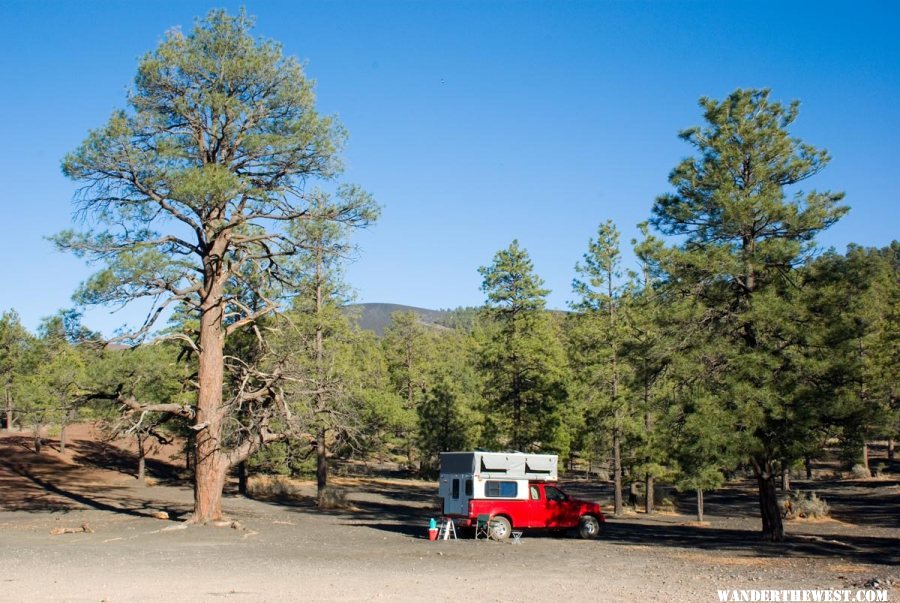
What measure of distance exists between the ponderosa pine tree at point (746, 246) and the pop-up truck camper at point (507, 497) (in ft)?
19.6

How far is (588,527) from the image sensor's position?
79.9 feet

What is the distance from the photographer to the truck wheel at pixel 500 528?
2299 centimetres

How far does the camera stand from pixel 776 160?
867 inches

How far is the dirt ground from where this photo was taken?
41.7 feet

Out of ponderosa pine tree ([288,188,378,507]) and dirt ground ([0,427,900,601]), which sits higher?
ponderosa pine tree ([288,188,378,507])

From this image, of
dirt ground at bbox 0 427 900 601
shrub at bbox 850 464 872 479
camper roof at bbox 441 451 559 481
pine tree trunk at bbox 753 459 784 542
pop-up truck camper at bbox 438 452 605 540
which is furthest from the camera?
shrub at bbox 850 464 872 479

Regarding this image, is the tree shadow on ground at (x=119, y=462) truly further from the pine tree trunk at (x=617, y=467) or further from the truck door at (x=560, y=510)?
the truck door at (x=560, y=510)

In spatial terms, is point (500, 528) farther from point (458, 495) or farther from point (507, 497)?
point (458, 495)

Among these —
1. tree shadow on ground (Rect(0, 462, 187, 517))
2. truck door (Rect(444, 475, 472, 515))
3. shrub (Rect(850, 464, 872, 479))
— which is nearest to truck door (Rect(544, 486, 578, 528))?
truck door (Rect(444, 475, 472, 515))

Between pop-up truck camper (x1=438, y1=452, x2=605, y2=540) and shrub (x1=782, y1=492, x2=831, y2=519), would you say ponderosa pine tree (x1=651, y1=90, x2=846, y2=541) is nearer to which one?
pop-up truck camper (x1=438, y1=452, x2=605, y2=540)

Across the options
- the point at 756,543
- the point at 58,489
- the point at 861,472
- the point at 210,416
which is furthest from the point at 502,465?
the point at 861,472

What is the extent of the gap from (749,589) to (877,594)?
1.96 metres

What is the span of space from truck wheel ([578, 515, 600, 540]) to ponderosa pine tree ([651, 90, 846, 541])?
5.23 m

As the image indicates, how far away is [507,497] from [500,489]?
1.16 feet
